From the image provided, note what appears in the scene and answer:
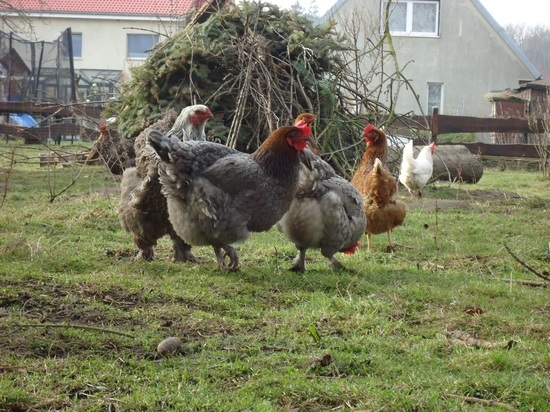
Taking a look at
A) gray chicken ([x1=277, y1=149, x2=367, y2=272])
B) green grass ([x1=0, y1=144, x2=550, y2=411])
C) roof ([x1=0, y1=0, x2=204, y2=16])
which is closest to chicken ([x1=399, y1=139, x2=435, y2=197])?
green grass ([x1=0, y1=144, x2=550, y2=411])

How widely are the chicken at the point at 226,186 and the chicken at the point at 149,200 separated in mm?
482

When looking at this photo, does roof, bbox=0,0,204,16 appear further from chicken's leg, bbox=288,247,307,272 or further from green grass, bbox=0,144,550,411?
chicken's leg, bbox=288,247,307,272

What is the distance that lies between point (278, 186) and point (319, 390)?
3004mm

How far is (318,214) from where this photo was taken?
6969 mm

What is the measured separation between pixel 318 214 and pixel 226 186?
948 mm

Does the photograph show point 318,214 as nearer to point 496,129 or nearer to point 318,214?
point 318,214

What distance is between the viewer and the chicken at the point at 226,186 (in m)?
6.50

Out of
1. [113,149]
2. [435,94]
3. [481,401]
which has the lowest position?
[481,401]

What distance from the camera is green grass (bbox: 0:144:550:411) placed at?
3.78 m

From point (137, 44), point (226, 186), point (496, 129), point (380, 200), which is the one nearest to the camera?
point (226, 186)

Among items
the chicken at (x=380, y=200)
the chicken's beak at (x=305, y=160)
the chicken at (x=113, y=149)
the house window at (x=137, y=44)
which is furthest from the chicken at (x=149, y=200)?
the house window at (x=137, y=44)

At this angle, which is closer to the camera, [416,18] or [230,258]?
[230,258]

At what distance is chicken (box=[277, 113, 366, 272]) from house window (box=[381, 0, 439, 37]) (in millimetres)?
25727

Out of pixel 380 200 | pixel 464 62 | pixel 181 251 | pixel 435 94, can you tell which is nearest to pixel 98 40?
pixel 435 94
